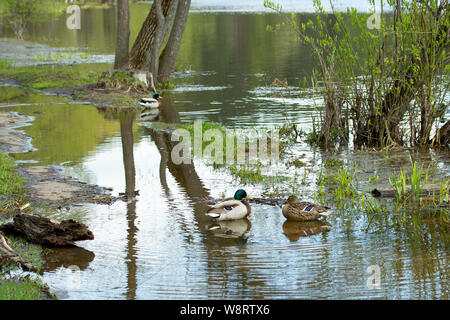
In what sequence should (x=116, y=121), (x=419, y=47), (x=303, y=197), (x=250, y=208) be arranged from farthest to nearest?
(x=116, y=121), (x=419, y=47), (x=303, y=197), (x=250, y=208)

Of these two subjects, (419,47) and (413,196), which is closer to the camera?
(413,196)

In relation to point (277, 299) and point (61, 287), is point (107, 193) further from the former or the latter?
point (277, 299)

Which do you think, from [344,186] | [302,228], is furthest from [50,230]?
[344,186]

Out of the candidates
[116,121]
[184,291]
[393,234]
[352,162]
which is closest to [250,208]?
[393,234]

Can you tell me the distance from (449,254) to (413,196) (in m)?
1.93

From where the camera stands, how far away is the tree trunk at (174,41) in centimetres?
2267

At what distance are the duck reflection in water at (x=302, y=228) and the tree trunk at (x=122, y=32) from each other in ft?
46.5

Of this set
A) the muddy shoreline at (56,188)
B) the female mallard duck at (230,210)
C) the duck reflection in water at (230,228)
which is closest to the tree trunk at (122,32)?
the muddy shoreline at (56,188)

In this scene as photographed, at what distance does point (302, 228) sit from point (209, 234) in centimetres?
129

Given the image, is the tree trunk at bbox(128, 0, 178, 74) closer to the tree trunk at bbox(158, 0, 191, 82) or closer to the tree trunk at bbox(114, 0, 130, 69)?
the tree trunk at bbox(114, 0, 130, 69)

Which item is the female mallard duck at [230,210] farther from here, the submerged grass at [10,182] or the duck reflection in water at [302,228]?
the submerged grass at [10,182]

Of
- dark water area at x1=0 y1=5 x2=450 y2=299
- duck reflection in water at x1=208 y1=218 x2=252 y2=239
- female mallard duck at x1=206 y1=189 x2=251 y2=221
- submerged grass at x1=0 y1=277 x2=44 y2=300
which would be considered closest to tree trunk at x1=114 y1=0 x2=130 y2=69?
dark water area at x1=0 y1=5 x2=450 y2=299

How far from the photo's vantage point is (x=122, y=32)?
22.0m
